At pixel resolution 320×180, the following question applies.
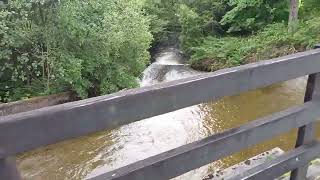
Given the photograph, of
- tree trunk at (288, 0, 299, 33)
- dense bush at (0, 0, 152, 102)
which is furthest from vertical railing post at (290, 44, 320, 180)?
tree trunk at (288, 0, 299, 33)

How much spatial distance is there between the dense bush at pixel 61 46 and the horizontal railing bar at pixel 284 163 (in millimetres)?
11070

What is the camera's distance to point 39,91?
536 inches

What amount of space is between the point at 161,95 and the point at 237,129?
0.57 metres

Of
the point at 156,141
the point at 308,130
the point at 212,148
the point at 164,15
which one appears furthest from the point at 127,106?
the point at 164,15

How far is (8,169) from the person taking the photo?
117cm

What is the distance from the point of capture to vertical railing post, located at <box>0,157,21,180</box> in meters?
1.15

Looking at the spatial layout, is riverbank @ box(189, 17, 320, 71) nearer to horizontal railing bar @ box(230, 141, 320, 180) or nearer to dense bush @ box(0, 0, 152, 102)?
dense bush @ box(0, 0, 152, 102)

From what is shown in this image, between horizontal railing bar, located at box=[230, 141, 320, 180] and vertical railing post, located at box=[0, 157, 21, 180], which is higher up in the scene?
vertical railing post, located at box=[0, 157, 21, 180]

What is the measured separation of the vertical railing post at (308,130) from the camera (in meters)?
2.08

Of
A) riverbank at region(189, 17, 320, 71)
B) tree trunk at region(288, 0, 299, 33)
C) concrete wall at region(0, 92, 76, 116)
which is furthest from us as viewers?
tree trunk at region(288, 0, 299, 33)

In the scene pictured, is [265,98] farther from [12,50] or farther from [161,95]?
[161,95]

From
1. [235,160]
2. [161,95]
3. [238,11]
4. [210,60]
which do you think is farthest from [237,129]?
[238,11]

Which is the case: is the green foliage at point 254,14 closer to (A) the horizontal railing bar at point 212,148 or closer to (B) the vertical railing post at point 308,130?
(B) the vertical railing post at point 308,130

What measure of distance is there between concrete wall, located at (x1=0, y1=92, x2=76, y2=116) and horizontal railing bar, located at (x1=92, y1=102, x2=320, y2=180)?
1053 centimetres
